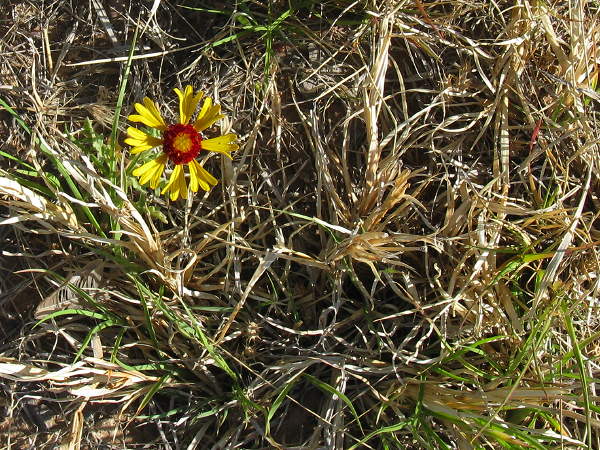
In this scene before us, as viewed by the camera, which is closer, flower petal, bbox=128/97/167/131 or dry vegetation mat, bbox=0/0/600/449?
flower petal, bbox=128/97/167/131

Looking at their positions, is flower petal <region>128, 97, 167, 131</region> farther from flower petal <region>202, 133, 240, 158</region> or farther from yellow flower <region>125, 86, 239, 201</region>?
flower petal <region>202, 133, 240, 158</region>

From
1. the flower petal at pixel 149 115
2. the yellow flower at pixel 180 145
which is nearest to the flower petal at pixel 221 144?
the yellow flower at pixel 180 145

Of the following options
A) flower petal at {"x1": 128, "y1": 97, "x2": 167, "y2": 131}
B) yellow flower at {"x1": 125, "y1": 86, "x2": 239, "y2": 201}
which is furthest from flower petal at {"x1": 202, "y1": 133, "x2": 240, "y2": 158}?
flower petal at {"x1": 128, "y1": 97, "x2": 167, "y2": 131}

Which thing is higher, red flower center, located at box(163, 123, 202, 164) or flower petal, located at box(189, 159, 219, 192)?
red flower center, located at box(163, 123, 202, 164)

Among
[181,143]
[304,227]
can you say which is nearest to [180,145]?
[181,143]

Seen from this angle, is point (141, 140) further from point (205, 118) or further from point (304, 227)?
point (304, 227)

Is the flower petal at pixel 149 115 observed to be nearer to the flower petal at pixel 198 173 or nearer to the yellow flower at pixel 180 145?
the yellow flower at pixel 180 145
